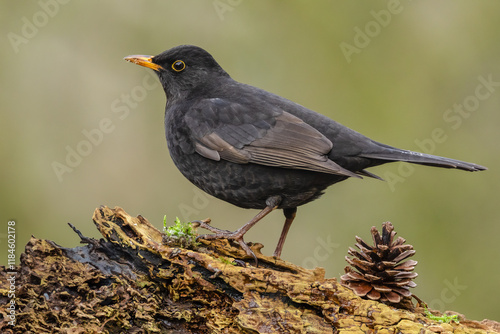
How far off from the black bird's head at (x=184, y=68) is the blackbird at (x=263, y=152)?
250 mm

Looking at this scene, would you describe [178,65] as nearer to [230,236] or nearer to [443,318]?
[230,236]

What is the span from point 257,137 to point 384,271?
147 cm

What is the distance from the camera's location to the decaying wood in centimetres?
336

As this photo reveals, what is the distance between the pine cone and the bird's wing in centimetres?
67

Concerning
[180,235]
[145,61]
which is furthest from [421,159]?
[145,61]

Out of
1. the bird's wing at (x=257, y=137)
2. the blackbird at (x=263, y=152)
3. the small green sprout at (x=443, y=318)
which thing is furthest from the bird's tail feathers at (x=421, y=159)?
the small green sprout at (x=443, y=318)

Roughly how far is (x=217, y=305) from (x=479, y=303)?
3.92 m

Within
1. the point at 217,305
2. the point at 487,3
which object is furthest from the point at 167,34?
the point at 217,305

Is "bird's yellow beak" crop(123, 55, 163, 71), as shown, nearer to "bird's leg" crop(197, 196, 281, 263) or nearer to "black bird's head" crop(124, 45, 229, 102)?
"black bird's head" crop(124, 45, 229, 102)

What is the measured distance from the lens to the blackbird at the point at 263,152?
Result: 14.5ft

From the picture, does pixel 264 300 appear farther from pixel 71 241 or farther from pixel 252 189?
pixel 71 241

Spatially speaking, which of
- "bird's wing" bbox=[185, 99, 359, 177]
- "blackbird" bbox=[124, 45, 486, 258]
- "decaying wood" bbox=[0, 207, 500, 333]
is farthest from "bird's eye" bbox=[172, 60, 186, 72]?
"decaying wood" bbox=[0, 207, 500, 333]

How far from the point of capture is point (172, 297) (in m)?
3.64

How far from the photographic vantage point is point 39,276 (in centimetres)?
347
